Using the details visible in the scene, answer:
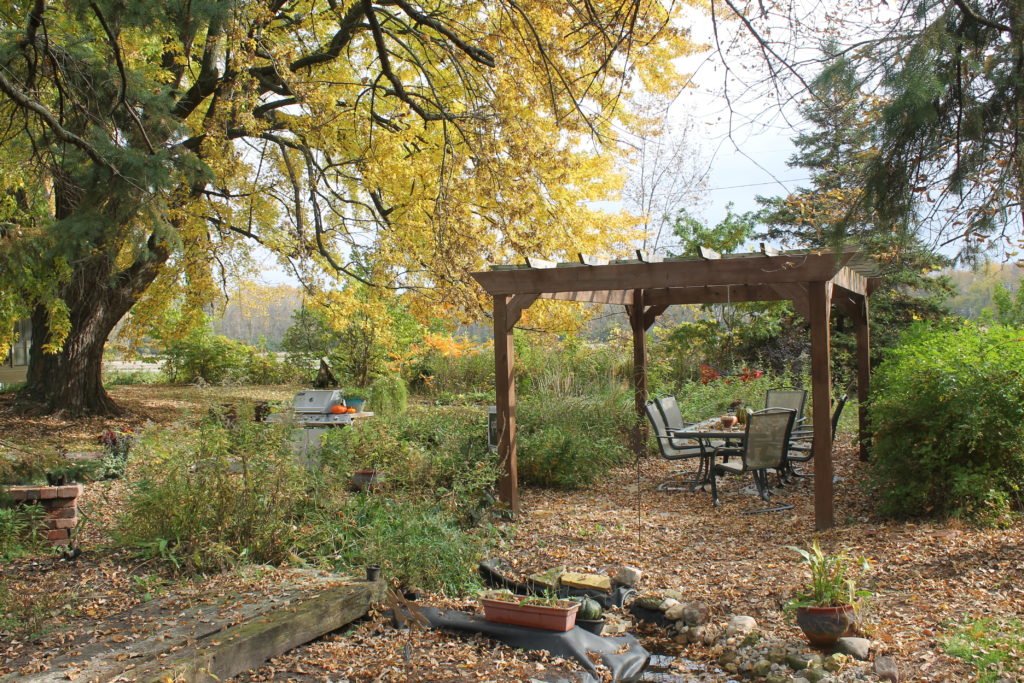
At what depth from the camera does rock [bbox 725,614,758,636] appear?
3.95m

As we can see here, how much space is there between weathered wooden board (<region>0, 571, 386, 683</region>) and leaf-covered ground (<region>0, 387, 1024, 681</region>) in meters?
0.10

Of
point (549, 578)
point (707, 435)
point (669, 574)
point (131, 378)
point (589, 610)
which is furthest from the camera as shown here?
point (131, 378)

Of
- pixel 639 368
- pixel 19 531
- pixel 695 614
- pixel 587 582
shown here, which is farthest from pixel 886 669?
pixel 639 368

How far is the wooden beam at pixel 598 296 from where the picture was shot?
7248mm

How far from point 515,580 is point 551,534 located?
1.09 m

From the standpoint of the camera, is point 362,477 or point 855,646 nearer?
point 855,646

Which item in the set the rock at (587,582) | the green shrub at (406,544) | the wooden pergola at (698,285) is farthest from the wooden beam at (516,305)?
the rock at (587,582)

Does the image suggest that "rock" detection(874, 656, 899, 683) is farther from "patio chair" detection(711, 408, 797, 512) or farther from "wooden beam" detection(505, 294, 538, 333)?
"wooden beam" detection(505, 294, 538, 333)

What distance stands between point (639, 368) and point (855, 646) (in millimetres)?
5589

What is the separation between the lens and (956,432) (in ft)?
17.6

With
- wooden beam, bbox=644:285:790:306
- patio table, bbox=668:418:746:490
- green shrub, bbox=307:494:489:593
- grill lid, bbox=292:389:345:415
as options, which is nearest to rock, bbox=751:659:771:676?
green shrub, bbox=307:494:489:593

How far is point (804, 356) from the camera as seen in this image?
42.5 ft

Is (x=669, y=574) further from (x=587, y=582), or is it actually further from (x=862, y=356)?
(x=862, y=356)

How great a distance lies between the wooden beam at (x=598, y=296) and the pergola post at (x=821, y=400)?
208cm
